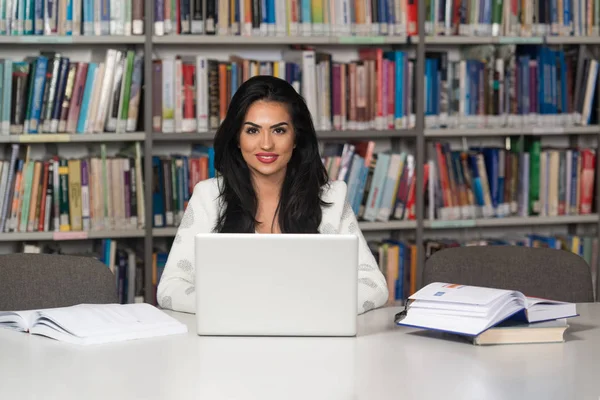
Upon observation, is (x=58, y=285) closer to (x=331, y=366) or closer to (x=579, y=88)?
(x=331, y=366)

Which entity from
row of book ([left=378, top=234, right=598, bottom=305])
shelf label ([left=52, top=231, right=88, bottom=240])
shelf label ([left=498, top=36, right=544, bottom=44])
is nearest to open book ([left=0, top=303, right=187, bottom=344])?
shelf label ([left=52, top=231, right=88, bottom=240])

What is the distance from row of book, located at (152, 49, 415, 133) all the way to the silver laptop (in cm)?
182


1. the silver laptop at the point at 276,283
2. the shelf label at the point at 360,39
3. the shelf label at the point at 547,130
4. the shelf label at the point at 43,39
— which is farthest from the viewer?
the shelf label at the point at 547,130

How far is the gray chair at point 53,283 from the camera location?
7.47ft

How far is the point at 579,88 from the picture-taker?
3.98 m

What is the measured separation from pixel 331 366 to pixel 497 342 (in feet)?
1.23

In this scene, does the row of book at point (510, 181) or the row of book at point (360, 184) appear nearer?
the row of book at point (360, 184)

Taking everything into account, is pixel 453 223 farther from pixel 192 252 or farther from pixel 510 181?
pixel 192 252

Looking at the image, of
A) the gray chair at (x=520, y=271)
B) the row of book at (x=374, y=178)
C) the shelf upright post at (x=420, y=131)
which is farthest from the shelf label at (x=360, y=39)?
the gray chair at (x=520, y=271)

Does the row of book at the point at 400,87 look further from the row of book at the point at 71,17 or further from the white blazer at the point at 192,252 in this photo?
the white blazer at the point at 192,252

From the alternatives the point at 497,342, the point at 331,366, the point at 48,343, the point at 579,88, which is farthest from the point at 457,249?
the point at 579,88

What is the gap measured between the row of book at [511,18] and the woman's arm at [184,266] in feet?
5.34

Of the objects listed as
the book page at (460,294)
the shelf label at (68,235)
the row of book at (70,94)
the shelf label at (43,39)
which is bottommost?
the shelf label at (68,235)

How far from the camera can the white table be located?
1508mm
